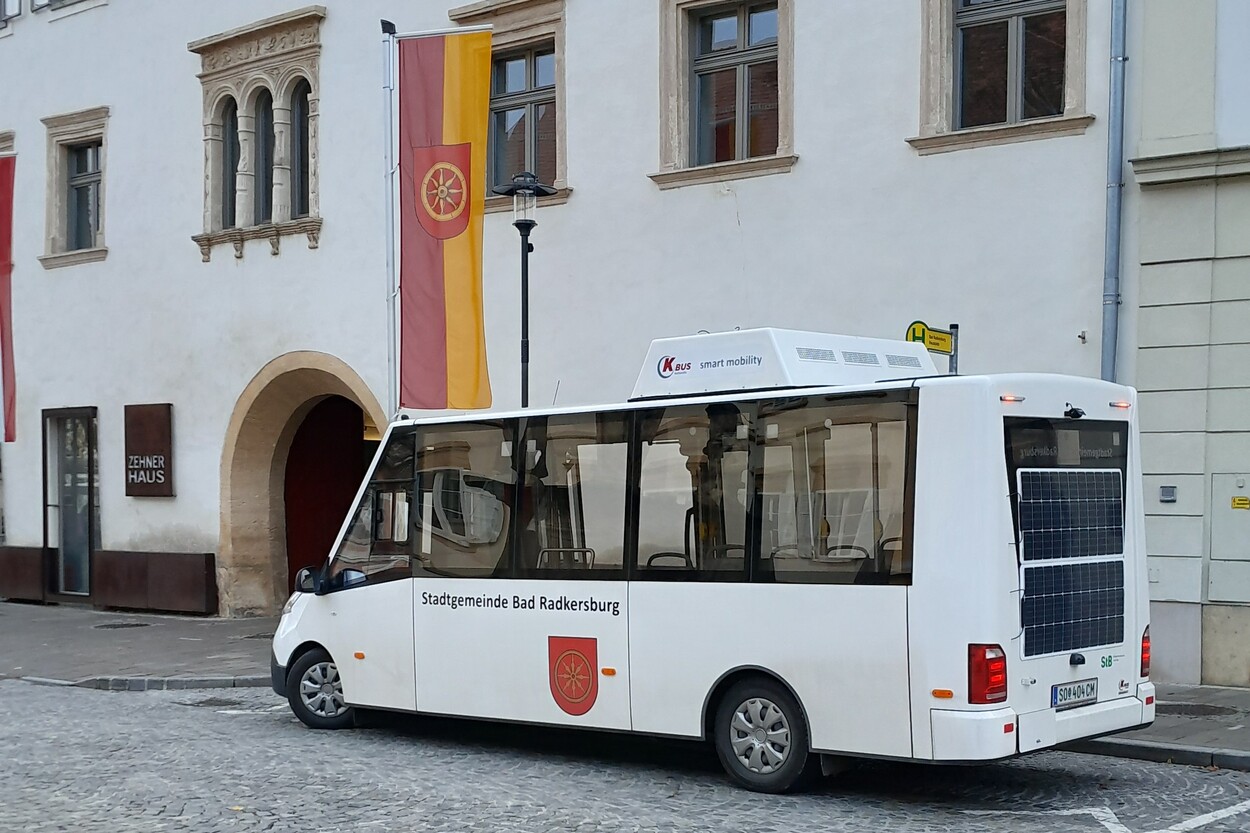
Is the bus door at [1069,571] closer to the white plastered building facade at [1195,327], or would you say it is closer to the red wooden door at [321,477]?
the white plastered building facade at [1195,327]

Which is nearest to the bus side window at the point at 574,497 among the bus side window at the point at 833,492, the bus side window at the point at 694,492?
the bus side window at the point at 694,492

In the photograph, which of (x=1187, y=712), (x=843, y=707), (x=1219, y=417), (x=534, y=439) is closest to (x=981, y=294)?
(x=1219, y=417)

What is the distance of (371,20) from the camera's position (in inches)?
755

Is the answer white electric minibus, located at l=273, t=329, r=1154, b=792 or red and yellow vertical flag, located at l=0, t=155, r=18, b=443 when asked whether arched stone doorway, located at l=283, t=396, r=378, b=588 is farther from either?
white electric minibus, located at l=273, t=329, r=1154, b=792

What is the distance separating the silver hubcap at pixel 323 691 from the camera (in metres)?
11.7

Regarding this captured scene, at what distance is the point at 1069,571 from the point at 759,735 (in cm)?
199

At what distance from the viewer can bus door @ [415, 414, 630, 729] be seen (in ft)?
32.8

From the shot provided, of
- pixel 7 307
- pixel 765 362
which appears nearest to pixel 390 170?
pixel 765 362

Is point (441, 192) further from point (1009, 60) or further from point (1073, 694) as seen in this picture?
point (1073, 694)

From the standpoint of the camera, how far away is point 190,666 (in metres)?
16.0

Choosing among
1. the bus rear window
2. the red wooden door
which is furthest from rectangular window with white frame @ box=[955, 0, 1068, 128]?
the red wooden door

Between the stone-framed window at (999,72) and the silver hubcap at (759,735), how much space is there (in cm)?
675

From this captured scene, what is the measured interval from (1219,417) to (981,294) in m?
2.33

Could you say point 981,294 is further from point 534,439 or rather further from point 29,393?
point 29,393
